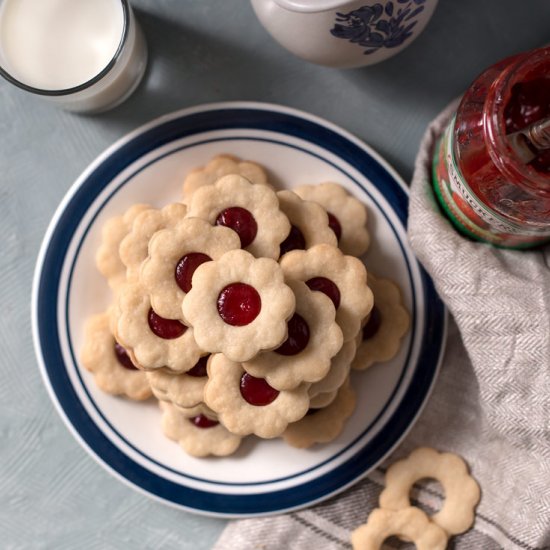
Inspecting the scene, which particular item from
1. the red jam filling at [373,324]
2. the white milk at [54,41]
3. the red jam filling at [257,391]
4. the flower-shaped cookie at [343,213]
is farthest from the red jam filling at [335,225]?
the white milk at [54,41]

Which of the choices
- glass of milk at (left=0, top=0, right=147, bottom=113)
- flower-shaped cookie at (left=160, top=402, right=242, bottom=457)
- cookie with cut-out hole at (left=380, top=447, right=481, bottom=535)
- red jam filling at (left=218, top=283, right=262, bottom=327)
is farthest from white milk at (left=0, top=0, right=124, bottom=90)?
cookie with cut-out hole at (left=380, top=447, right=481, bottom=535)

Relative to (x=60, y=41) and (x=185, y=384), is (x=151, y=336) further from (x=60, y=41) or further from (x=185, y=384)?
(x=60, y=41)

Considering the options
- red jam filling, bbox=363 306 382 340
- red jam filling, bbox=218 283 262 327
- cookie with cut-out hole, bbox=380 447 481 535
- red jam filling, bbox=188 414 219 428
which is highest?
red jam filling, bbox=218 283 262 327

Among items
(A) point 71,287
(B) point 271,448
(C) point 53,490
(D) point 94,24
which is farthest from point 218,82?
(C) point 53,490

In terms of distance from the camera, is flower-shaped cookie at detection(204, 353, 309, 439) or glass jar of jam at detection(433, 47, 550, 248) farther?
flower-shaped cookie at detection(204, 353, 309, 439)

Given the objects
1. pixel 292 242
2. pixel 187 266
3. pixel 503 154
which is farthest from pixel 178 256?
pixel 503 154

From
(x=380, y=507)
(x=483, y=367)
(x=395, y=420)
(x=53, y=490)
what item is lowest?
(x=53, y=490)

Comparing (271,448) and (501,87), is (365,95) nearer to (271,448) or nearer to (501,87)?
(501,87)

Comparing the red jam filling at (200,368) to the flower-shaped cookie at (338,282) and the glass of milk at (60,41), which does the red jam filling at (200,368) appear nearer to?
the flower-shaped cookie at (338,282)

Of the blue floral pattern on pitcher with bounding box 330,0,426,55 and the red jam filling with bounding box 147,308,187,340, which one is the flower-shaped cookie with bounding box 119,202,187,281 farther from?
the blue floral pattern on pitcher with bounding box 330,0,426,55
